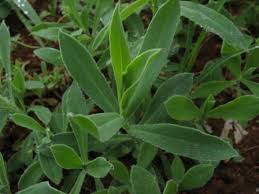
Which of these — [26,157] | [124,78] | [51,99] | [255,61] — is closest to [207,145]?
[124,78]

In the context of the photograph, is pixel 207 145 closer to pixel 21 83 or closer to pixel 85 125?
pixel 85 125

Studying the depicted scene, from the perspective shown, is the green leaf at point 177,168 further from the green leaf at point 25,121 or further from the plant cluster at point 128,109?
the green leaf at point 25,121

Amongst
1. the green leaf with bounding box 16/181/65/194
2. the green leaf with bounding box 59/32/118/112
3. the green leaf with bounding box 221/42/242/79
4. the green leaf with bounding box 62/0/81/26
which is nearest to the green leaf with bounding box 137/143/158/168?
the green leaf with bounding box 59/32/118/112

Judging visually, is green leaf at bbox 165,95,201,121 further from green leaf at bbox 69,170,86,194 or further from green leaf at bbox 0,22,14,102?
green leaf at bbox 0,22,14,102

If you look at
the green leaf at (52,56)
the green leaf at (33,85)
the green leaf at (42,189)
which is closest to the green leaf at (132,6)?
the green leaf at (52,56)

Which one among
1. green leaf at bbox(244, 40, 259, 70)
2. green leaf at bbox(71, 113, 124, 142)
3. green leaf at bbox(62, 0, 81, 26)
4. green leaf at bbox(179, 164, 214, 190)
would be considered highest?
green leaf at bbox(62, 0, 81, 26)

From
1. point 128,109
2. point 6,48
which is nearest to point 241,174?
point 128,109
